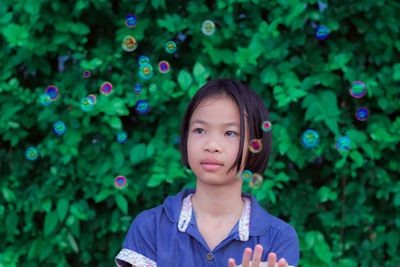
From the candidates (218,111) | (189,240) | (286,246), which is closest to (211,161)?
(218,111)

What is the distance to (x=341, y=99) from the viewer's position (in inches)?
105

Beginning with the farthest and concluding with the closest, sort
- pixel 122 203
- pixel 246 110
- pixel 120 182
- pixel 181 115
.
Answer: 1. pixel 181 115
2. pixel 122 203
3. pixel 120 182
4. pixel 246 110

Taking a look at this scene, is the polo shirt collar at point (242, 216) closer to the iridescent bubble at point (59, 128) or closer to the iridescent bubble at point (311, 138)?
the iridescent bubble at point (311, 138)

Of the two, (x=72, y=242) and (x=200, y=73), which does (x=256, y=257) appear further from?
(x=72, y=242)

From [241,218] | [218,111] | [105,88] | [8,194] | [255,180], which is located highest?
[105,88]

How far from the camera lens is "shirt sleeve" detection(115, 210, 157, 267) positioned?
1.62 m

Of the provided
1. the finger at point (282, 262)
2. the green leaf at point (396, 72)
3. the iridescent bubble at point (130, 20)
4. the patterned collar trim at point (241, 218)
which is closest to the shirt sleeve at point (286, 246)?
the patterned collar trim at point (241, 218)

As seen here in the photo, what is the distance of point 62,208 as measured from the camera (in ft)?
8.34

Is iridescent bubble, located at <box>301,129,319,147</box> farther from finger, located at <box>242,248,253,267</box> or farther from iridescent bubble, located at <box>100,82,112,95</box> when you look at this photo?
finger, located at <box>242,248,253,267</box>

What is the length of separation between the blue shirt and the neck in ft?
0.11

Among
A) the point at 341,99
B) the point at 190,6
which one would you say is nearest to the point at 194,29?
the point at 190,6

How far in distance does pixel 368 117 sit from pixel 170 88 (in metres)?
1.10

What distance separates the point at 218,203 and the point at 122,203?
0.94 metres

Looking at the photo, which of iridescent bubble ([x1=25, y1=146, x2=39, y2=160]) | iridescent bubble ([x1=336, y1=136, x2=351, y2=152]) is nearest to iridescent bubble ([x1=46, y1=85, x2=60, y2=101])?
iridescent bubble ([x1=25, y1=146, x2=39, y2=160])
